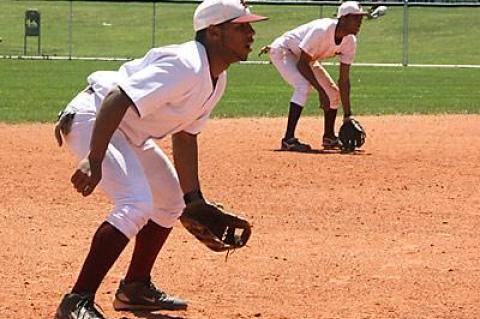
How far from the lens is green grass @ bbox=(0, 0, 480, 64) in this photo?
145ft

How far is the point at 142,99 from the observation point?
17.3ft

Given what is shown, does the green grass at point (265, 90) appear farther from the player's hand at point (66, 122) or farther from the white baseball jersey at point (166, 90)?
the white baseball jersey at point (166, 90)

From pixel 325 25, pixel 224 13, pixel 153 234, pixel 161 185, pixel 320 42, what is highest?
pixel 224 13

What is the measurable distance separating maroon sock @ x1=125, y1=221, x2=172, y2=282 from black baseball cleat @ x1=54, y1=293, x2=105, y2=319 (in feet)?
2.36

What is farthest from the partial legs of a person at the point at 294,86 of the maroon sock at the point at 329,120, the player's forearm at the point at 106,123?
the player's forearm at the point at 106,123

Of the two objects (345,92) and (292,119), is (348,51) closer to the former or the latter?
(345,92)

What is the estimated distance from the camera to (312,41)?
13336 mm

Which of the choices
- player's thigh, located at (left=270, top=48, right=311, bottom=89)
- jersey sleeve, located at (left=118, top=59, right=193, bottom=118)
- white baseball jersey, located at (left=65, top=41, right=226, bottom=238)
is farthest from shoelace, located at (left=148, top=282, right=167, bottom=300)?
player's thigh, located at (left=270, top=48, right=311, bottom=89)

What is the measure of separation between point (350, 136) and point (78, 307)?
835cm

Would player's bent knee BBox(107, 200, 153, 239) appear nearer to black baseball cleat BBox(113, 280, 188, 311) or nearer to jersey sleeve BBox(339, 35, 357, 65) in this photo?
black baseball cleat BBox(113, 280, 188, 311)

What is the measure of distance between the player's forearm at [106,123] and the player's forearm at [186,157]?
74 centimetres

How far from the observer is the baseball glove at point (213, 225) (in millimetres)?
6008

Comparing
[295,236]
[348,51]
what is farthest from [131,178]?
[348,51]

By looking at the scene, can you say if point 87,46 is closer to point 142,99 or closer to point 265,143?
point 265,143
